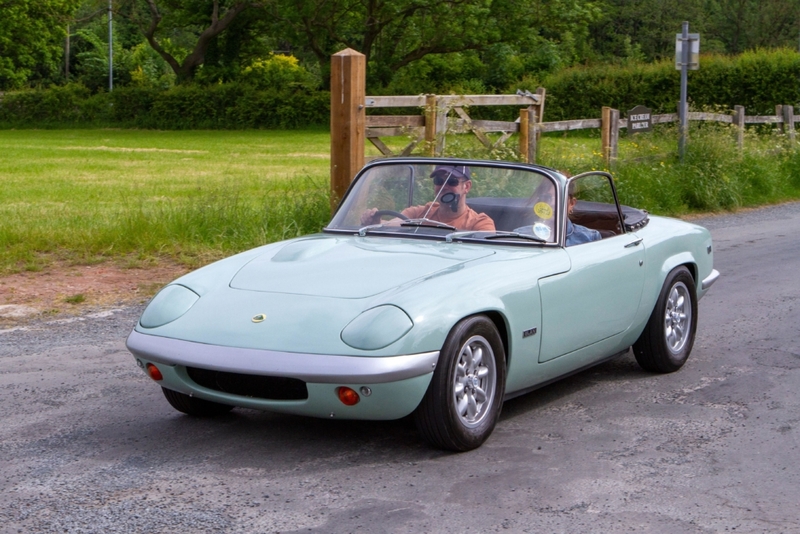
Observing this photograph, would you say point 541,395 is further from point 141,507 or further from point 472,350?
point 141,507

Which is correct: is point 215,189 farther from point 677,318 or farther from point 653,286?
point 653,286

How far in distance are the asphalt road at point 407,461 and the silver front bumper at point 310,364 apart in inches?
16.4

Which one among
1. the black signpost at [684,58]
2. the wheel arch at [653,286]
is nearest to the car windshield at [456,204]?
the wheel arch at [653,286]

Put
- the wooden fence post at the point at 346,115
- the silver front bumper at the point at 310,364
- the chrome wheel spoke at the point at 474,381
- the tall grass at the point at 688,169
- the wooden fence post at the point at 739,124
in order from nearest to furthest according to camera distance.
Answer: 1. the silver front bumper at the point at 310,364
2. the chrome wheel spoke at the point at 474,381
3. the wooden fence post at the point at 346,115
4. the tall grass at the point at 688,169
5. the wooden fence post at the point at 739,124

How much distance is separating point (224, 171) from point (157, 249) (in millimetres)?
13690

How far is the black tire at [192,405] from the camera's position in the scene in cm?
509

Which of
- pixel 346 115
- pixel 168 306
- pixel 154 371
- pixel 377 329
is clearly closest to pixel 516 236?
pixel 377 329

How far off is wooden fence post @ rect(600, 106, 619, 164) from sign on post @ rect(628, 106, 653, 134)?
579 millimetres

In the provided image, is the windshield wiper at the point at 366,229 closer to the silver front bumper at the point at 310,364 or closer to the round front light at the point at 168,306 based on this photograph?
the round front light at the point at 168,306

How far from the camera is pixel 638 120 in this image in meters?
16.6

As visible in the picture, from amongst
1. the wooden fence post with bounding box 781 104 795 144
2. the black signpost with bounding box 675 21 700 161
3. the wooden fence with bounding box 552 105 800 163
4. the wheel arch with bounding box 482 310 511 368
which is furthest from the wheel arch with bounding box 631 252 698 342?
the wooden fence post with bounding box 781 104 795 144

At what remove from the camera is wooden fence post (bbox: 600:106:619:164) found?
15.7 m

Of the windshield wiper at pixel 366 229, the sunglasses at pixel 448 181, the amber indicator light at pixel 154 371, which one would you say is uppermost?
the sunglasses at pixel 448 181

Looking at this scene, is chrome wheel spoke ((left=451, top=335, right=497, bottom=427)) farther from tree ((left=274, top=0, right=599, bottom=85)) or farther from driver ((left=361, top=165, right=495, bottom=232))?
tree ((left=274, top=0, right=599, bottom=85))
